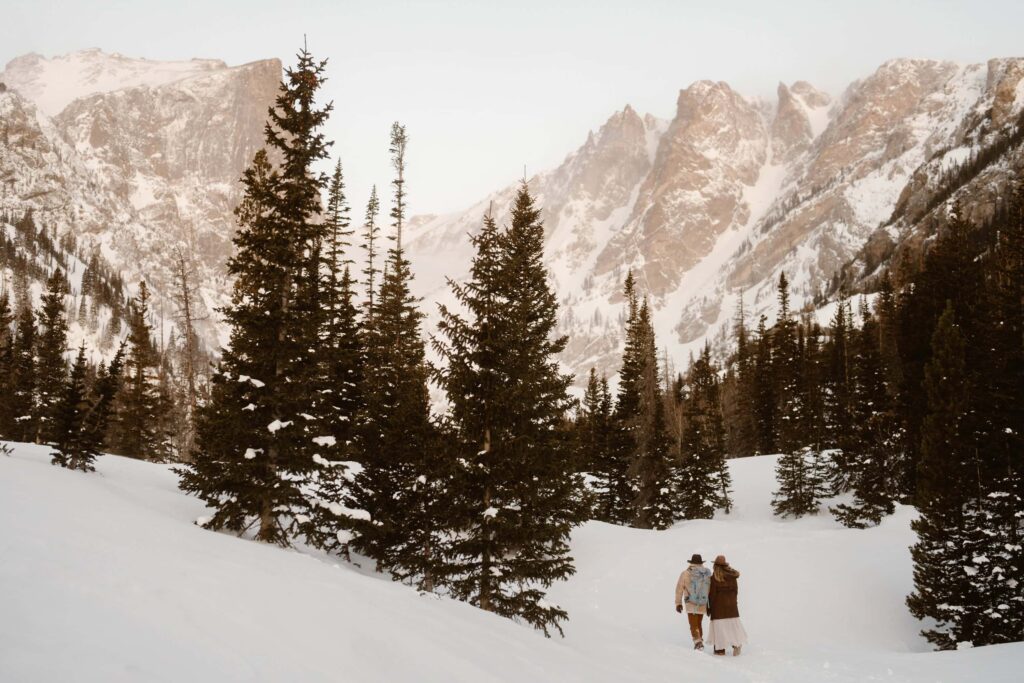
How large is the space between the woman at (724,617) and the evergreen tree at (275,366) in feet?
31.0

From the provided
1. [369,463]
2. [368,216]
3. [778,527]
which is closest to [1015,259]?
[778,527]

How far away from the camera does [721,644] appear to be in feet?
41.8

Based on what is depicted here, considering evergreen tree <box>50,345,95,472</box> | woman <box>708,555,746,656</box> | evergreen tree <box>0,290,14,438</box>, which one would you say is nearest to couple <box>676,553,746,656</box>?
woman <box>708,555,746,656</box>

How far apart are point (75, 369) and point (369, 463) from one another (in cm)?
880

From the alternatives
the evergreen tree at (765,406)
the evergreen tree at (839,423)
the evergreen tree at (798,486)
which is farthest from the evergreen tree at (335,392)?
the evergreen tree at (765,406)

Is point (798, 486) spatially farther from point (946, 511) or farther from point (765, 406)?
point (765, 406)

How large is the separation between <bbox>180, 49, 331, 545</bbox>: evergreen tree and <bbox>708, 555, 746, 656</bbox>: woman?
944 cm

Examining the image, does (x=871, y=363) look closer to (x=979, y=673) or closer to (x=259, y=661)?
(x=979, y=673)

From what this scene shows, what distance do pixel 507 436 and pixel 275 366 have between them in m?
5.91

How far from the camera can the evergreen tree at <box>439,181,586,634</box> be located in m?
14.2

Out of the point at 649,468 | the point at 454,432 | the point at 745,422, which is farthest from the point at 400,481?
the point at 745,422

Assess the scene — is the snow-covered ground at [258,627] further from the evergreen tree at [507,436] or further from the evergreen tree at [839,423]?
the evergreen tree at [839,423]

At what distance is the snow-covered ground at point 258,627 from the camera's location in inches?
168

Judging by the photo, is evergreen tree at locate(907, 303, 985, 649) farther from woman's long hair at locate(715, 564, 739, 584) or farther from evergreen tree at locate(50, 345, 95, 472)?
evergreen tree at locate(50, 345, 95, 472)
